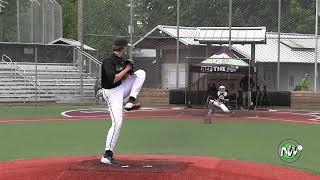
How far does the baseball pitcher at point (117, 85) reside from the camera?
8273 millimetres

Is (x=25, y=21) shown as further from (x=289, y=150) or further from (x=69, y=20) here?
(x=289, y=150)

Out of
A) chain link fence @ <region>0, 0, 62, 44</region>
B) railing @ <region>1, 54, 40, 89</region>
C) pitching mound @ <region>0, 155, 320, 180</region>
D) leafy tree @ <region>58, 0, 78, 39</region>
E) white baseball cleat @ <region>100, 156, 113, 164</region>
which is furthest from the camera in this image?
leafy tree @ <region>58, 0, 78, 39</region>

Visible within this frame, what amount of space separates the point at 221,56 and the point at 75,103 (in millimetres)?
8600

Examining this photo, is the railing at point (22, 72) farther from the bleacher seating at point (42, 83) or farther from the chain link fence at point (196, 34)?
the chain link fence at point (196, 34)

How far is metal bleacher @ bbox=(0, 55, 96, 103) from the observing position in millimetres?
29312

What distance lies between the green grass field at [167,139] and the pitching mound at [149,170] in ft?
3.21

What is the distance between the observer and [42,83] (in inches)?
1225

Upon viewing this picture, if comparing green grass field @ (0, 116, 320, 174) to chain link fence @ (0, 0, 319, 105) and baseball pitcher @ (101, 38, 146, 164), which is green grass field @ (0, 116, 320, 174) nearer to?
baseball pitcher @ (101, 38, 146, 164)

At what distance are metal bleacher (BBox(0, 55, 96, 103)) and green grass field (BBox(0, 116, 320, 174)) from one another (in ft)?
36.8

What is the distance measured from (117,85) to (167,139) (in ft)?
17.3

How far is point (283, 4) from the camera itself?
29188 millimetres

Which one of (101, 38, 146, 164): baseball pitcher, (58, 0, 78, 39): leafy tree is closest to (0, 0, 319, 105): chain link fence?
(101, 38, 146, 164): baseball pitcher

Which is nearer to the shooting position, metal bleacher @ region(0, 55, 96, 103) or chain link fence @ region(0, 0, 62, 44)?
metal bleacher @ region(0, 55, 96, 103)

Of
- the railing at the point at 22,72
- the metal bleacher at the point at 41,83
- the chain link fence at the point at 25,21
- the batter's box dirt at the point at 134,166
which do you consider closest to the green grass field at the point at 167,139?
the batter's box dirt at the point at 134,166
